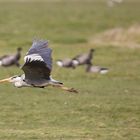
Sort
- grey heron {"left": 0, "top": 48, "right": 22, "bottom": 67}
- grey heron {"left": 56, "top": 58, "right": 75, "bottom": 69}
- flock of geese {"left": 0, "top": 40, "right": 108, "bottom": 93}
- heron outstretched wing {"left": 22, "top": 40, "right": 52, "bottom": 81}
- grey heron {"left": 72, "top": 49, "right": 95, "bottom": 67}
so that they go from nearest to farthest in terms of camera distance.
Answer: heron outstretched wing {"left": 22, "top": 40, "right": 52, "bottom": 81} < flock of geese {"left": 0, "top": 40, "right": 108, "bottom": 93} < grey heron {"left": 0, "top": 48, "right": 22, "bottom": 67} < grey heron {"left": 56, "top": 58, "right": 75, "bottom": 69} < grey heron {"left": 72, "top": 49, "right": 95, "bottom": 67}

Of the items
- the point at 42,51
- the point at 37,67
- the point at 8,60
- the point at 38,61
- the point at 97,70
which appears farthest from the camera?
the point at 8,60

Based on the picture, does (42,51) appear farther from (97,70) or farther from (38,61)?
(97,70)

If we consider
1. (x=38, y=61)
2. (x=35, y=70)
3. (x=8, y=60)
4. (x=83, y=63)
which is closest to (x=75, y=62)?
(x=83, y=63)

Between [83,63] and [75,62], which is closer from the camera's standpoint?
[75,62]

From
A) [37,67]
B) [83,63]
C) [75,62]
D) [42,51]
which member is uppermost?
[42,51]

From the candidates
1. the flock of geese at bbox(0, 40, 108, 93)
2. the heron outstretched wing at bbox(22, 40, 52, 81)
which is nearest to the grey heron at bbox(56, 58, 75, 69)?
the flock of geese at bbox(0, 40, 108, 93)

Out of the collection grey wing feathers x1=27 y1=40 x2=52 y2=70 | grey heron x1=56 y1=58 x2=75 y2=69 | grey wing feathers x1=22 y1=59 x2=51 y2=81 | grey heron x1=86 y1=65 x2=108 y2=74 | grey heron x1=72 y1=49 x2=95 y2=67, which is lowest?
grey heron x1=72 y1=49 x2=95 y2=67

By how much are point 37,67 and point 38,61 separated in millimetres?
526

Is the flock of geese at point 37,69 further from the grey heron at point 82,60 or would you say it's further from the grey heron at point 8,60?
the grey heron at point 82,60

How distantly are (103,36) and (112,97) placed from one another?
40.9 ft

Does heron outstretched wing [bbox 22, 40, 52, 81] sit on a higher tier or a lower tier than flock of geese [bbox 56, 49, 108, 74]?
higher

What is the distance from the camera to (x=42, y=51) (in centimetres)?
1209

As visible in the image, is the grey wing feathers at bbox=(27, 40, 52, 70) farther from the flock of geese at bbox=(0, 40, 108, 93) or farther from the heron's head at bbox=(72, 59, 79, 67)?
the heron's head at bbox=(72, 59, 79, 67)

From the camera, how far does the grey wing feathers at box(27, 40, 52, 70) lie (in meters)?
11.9
